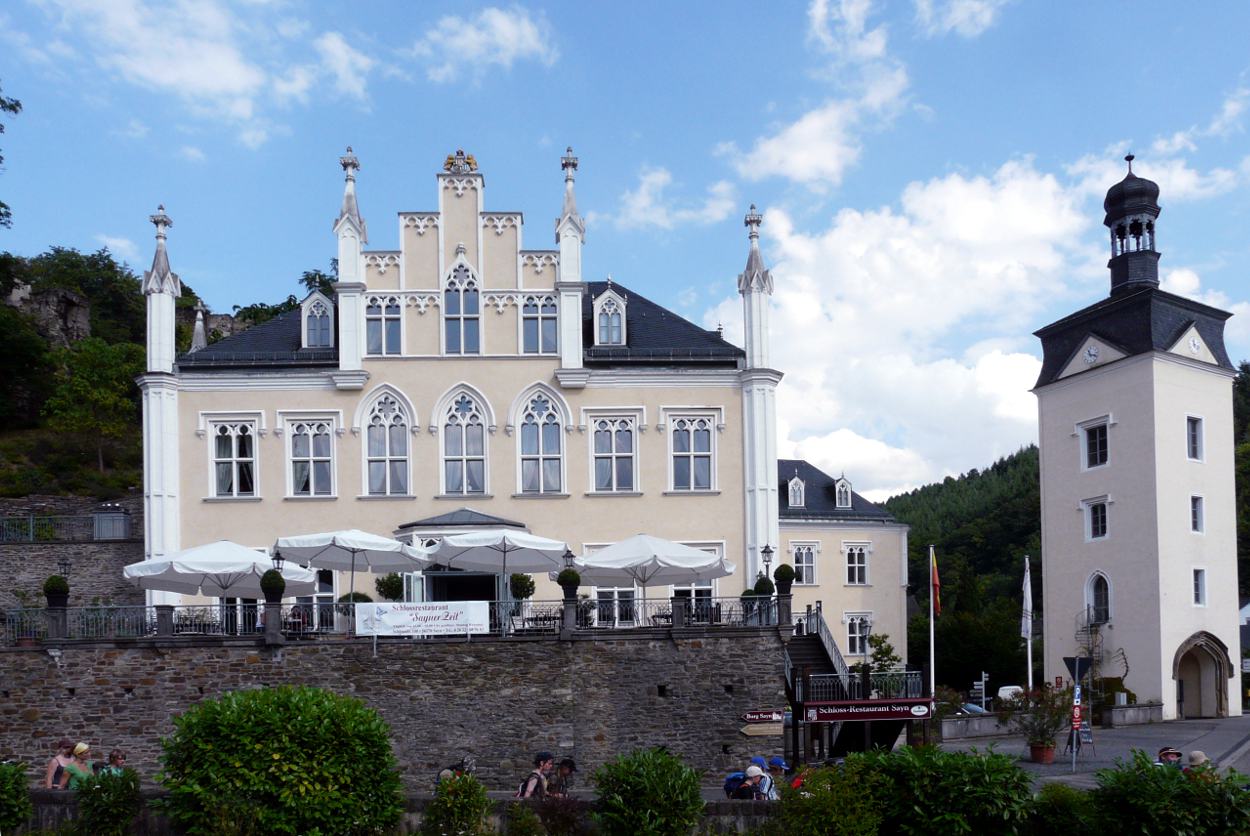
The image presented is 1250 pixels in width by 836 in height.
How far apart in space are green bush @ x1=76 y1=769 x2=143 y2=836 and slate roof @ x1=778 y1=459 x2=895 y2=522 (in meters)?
40.5

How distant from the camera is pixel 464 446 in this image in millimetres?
35375

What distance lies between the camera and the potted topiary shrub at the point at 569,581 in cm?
2792

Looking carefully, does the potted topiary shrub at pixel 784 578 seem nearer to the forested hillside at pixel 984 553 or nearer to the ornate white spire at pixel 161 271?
the ornate white spire at pixel 161 271

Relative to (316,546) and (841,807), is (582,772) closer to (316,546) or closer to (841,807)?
(316,546)

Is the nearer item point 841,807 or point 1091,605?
point 841,807

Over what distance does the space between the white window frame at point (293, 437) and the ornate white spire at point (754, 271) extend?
39.0 ft

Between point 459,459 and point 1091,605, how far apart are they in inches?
995

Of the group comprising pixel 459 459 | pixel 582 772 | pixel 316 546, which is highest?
pixel 459 459

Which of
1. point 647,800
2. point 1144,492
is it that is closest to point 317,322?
point 647,800

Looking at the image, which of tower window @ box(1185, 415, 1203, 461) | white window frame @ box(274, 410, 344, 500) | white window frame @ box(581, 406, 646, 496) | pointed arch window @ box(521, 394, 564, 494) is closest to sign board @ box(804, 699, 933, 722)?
white window frame @ box(581, 406, 646, 496)

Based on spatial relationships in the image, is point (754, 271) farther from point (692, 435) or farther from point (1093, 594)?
point (1093, 594)

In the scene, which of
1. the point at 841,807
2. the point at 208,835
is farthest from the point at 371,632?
the point at 841,807

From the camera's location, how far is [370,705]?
27109mm

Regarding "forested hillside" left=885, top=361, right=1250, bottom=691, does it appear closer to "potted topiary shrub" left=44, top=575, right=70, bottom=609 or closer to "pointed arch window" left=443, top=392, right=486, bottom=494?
"pointed arch window" left=443, top=392, right=486, bottom=494
